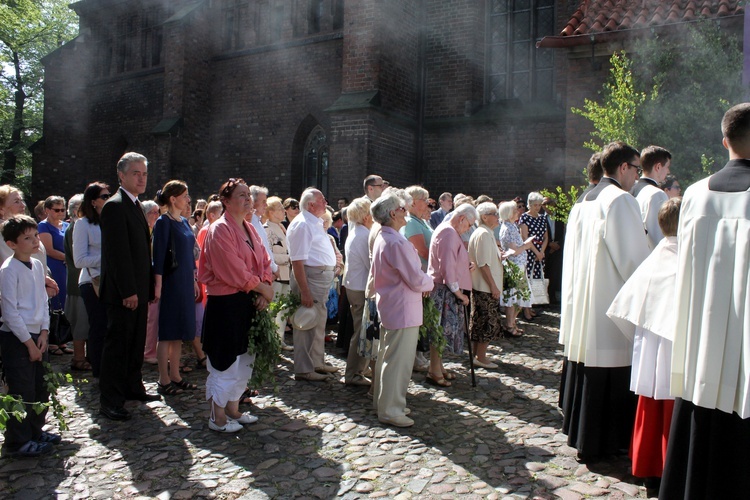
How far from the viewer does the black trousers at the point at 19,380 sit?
4129 millimetres

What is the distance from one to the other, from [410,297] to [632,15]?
27.0ft

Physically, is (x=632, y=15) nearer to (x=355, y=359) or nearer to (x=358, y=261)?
(x=358, y=261)

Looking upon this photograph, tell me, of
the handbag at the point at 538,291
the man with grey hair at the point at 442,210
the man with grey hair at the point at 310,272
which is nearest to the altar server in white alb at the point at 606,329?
the man with grey hair at the point at 310,272

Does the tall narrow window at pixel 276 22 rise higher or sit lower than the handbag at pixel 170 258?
higher

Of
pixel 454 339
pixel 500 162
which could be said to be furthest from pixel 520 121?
pixel 454 339

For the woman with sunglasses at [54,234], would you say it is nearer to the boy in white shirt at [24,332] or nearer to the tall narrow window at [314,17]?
the boy in white shirt at [24,332]

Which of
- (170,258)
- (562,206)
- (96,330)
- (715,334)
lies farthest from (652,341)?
(562,206)

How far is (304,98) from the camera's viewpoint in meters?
16.0

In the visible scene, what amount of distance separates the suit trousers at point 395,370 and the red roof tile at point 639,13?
26.0 feet

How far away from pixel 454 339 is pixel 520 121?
28.2 feet

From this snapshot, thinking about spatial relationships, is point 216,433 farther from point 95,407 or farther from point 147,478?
point 95,407

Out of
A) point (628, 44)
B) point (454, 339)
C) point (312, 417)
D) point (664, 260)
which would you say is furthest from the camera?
point (628, 44)

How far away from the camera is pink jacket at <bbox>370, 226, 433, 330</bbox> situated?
484cm

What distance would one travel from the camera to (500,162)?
45.1 ft
